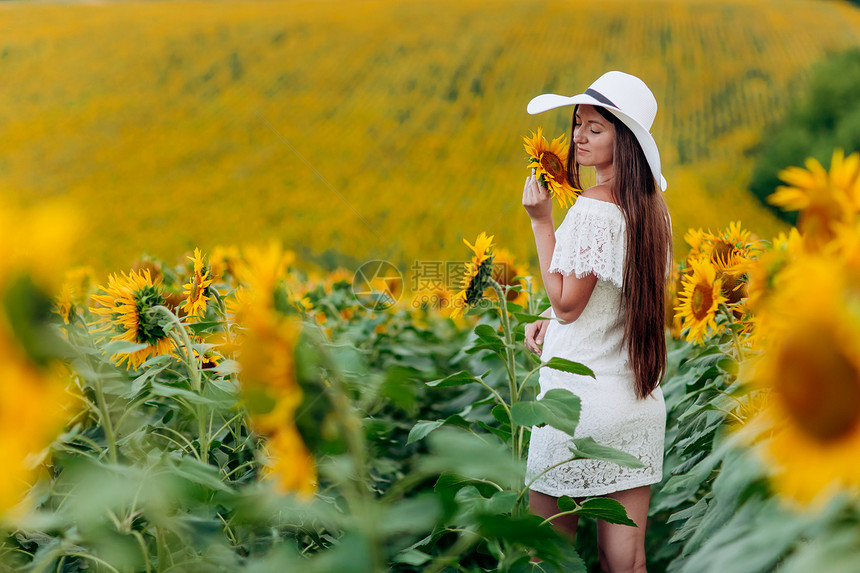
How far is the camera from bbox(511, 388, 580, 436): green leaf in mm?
992

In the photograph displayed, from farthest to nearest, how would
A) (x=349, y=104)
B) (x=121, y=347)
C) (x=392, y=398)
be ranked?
(x=349, y=104), (x=121, y=347), (x=392, y=398)

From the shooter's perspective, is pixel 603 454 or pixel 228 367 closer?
pixel 228 367

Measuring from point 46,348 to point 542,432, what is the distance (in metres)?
1.04

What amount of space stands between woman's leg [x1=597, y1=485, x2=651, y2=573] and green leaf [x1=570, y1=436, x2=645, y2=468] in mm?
306

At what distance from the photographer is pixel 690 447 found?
3.92ft

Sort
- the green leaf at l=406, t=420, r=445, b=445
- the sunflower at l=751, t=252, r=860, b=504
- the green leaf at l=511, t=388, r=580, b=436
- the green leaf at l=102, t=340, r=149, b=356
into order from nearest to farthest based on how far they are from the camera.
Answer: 1. the sunflower at l=751, t=252, r=860, b=504
2. the green leaf at l=102, t=340, r=149, b=356
3. the green leaf at l=511, t=388, r=580, b=436
4. the green leaf at l=406, t=420, r=445, b=445

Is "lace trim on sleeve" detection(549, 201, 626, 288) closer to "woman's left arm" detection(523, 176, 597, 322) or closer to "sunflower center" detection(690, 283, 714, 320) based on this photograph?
"woman's left arm" detection(523, 176, 597, 322)

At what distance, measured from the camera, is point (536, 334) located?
5.20ft

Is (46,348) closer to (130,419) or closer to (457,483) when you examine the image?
(130,419)

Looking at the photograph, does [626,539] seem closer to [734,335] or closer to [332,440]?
[734,335]

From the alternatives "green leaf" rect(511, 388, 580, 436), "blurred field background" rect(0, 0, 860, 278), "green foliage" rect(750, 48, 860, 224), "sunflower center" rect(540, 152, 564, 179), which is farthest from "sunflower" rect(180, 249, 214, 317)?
"green foliage" rect(750, 48, 860, 224)

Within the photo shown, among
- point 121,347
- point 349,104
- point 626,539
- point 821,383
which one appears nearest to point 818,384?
point 821,383

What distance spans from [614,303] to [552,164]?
0.30m

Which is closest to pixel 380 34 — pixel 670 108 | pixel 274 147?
pixel 274 147
